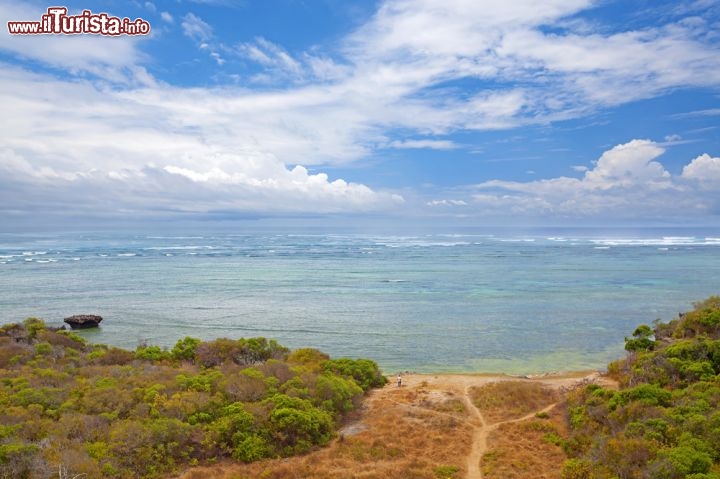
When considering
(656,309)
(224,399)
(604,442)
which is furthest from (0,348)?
(656,309)

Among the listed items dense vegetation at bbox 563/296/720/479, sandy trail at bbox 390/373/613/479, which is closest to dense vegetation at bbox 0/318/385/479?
sandy trail at bbox 390/373/613/479

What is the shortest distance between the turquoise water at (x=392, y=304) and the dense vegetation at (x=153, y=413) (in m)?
12.0

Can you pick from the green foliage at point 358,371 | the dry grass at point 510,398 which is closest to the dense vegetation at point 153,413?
the green foliage at point 358,371

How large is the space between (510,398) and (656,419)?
25.4 feet

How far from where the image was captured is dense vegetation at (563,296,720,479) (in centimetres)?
1464

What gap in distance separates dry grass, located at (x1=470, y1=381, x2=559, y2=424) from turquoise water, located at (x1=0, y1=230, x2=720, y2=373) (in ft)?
23.9

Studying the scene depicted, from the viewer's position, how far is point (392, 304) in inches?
2103

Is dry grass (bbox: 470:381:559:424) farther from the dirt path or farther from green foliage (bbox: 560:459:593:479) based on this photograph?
green foliage (bbox: 560:459:593:479)

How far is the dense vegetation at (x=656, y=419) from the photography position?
576 inches

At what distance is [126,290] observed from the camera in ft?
203

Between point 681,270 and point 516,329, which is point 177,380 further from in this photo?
point 681,270

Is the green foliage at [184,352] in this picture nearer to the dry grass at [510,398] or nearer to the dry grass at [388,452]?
the dry grass at [388,452]

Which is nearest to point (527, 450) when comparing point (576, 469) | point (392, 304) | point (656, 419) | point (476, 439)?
point (476, 439)

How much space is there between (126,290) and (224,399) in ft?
155
